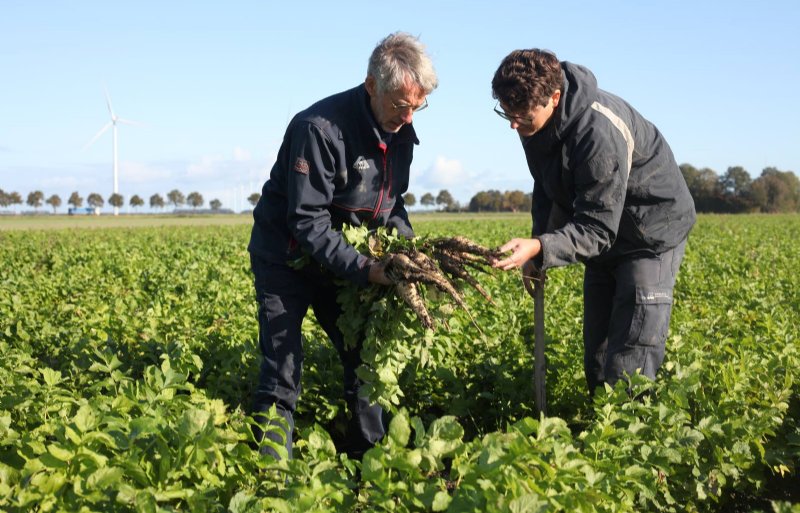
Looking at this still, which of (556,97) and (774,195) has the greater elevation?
(774,195)

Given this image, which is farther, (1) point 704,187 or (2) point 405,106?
(1) point 704,187

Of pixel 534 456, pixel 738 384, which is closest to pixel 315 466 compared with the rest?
pixel 534 456

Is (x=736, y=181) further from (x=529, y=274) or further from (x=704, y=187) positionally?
(x=529, y=274)

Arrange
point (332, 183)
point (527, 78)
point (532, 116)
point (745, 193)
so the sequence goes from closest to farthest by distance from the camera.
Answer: point (527, 78), point (532, 116), point (332, 183), point (745, 193)

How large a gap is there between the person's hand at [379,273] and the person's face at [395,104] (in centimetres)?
65

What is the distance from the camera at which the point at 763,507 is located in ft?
12.6

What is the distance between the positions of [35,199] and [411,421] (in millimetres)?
148093

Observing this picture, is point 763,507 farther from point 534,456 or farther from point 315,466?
point 315,466

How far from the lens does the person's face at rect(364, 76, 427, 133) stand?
3.38 m

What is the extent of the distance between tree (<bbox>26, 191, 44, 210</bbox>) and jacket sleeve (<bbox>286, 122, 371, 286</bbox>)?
147 meters

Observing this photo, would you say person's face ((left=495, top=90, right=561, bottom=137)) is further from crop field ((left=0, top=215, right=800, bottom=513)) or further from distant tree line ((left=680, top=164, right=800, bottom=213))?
distant tree line ((left=680, top=164, right=800, bottom=213))

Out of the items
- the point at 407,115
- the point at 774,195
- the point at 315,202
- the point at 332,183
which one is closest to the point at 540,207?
the point at 407,115

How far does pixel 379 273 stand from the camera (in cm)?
349

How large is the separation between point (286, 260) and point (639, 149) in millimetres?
1765
